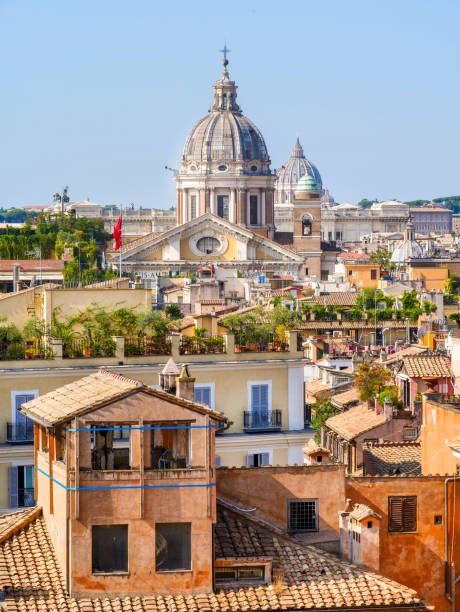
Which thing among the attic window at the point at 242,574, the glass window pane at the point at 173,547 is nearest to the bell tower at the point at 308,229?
the attic window at the point at 242,574

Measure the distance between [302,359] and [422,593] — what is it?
7.82 metres

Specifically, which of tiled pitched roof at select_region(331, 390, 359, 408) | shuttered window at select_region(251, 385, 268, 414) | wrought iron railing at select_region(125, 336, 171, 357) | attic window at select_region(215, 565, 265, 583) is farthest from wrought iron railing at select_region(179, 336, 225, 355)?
tiled pitched roof at select_region(331, 390, 359, 408)

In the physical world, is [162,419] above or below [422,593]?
above

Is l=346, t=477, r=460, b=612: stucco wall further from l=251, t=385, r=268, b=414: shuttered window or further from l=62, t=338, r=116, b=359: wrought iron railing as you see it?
l=62, t=338, r=116, b=359: wrought iron railing

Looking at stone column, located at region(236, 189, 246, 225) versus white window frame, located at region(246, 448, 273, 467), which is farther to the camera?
stone column, located at region(236, 189, 246, 225)

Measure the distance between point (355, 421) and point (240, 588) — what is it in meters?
19.8

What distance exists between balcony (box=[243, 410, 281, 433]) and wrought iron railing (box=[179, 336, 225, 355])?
41.8 inches

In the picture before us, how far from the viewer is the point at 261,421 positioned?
89.4 feet

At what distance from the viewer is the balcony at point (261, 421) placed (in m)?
27.1

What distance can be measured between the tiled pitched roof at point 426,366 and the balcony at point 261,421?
7.46m

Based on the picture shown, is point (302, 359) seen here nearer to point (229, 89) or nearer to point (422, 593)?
point (422, 593)

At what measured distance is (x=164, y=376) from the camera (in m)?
20.2

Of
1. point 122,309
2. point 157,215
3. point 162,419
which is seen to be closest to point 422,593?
point 162,419

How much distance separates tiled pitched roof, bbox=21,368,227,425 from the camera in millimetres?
17984
